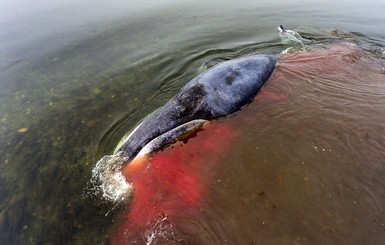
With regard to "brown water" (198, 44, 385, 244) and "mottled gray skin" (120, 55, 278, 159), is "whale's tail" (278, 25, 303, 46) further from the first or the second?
"mottled gray skin" (120, 55, 278, 159)

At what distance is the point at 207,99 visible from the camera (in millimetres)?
5590

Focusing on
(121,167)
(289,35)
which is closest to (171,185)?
(121,167)

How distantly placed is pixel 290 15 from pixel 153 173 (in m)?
8.14

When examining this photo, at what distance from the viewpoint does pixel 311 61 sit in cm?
716

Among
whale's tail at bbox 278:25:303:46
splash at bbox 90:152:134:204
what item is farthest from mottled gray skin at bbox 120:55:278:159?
whale's tail at bbox 278:25:303:46

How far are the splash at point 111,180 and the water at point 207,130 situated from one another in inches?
5.9

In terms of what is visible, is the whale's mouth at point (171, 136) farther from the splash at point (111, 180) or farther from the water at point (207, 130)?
the water at point (207, 130)

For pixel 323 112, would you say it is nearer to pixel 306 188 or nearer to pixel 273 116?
pixel 273 116

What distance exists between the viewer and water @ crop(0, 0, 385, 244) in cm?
404

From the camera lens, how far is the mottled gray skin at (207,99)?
17.2 ft

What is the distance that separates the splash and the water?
0.15 m

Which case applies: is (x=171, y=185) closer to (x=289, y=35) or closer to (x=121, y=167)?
(x=121, y=167)

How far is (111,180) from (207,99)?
2183mm

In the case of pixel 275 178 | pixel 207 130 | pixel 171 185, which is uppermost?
pixel 207 130
